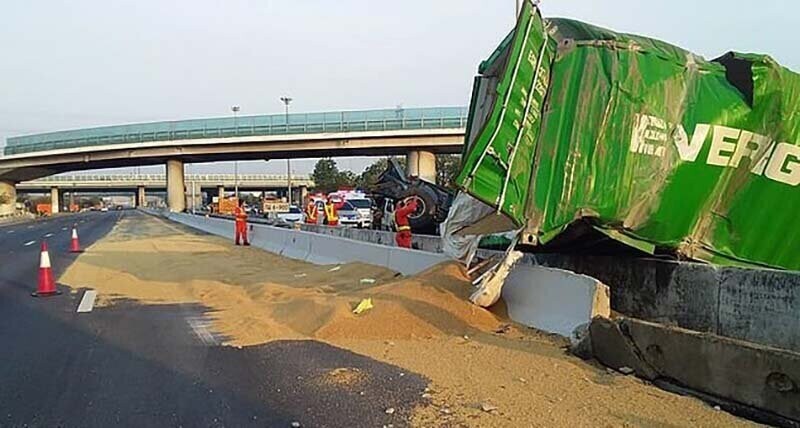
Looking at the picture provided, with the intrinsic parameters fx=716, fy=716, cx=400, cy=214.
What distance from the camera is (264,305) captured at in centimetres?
1035

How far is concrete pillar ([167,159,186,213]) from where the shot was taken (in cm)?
6444

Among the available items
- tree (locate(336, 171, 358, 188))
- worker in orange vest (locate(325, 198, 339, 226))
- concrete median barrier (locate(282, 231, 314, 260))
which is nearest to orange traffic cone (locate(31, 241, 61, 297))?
concrete median barrier (locate(282, 231, 314, 260))

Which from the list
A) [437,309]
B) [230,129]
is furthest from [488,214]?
[230,129]

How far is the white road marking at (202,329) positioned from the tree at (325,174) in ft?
364

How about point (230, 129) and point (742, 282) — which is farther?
point (230, 129)

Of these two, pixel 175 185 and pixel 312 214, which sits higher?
pixel 312 214

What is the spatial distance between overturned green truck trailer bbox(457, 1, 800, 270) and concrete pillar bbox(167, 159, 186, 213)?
196 ft

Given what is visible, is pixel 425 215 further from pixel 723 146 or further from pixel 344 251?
pixel 723 146

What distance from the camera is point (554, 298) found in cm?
801

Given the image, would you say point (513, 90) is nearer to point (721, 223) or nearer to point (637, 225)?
point (637, 225)

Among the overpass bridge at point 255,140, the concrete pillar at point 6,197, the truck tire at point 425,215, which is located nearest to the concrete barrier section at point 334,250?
the truck tire at point 425,215

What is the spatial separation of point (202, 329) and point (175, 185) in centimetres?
6052

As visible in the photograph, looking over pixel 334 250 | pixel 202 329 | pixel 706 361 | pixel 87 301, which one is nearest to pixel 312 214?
pixel 334 250

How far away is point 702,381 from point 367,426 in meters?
2.61
